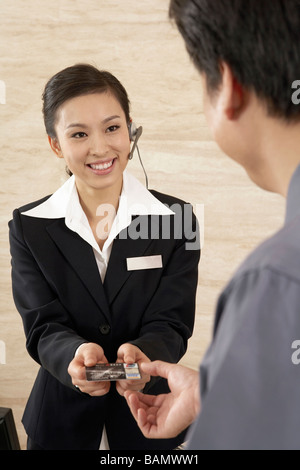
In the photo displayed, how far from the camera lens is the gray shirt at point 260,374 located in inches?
24.2

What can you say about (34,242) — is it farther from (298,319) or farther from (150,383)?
(298,319)

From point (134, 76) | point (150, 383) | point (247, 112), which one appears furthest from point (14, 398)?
point (247, 112)

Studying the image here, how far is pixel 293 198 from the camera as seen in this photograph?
734 millimetres

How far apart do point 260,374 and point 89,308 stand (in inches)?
51.5

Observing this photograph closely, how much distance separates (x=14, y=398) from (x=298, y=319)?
11.3ft

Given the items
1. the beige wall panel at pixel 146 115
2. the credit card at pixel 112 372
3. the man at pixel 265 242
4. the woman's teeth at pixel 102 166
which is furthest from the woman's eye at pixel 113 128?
the beige wall panel at pixel 146 115

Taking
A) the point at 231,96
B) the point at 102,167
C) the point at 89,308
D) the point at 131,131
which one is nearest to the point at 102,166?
the point at 102,167

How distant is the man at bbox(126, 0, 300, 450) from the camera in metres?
0.62

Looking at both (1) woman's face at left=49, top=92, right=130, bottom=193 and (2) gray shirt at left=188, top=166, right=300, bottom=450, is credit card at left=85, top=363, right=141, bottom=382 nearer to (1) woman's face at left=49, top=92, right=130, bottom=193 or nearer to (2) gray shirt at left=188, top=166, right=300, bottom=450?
(1) woman's face at left=49, top=92, right=130, bottom=193

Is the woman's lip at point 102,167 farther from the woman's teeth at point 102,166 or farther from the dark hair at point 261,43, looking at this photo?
the dark hair at point 261,43

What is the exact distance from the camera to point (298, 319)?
0.62 meters

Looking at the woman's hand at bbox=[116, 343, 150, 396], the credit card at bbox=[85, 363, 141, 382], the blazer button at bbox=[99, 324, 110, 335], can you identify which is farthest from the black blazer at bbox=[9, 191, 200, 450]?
the credit card at bbox=[85, 363, 141, 382]

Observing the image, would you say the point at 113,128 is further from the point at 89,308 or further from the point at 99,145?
the point at 89,308

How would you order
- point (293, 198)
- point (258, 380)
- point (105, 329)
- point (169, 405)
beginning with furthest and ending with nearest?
point (105, 329) → point (169, 405) → point (293, 198) → point (258, 380)
